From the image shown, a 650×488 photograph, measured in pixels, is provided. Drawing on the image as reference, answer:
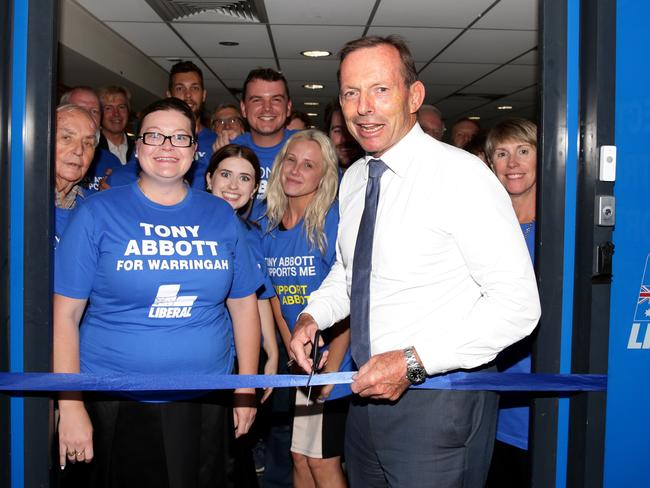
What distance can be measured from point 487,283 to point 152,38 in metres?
5.62

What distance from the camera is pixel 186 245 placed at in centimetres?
211

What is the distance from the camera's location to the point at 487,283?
167 cm

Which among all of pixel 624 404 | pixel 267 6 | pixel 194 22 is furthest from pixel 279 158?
pixel 194 22

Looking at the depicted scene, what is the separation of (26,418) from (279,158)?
1.77 metres

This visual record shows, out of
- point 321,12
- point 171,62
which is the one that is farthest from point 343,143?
point 171,62

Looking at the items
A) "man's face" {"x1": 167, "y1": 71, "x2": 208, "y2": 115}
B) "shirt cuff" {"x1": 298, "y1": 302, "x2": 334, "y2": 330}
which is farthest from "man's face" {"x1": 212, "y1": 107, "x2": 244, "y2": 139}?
"shirt cuff" {"x1": 298, "y1": 302, "x2": 334, "y2": 330}

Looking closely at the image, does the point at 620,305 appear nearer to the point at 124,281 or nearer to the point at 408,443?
the point at 408,443

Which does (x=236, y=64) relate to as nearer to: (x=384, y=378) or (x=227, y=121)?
(x=227, y=121)

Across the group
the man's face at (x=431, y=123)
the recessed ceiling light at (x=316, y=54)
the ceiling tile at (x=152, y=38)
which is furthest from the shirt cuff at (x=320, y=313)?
the recessed ceiling light at (x=316, y=54)

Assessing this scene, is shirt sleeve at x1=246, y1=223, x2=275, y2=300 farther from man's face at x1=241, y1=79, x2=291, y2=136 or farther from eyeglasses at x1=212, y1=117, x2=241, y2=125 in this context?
eyeglasses at x1=212, y1=117, x2=241, y2=125

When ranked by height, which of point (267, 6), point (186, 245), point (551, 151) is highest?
point (267, 6)

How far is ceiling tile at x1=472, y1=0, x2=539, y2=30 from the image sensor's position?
494cm

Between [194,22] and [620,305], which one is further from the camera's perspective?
[194,22]

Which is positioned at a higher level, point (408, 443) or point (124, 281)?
point (124, 281)
